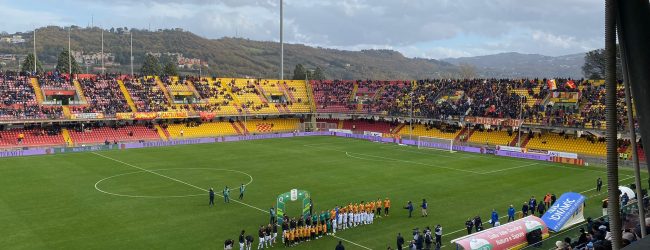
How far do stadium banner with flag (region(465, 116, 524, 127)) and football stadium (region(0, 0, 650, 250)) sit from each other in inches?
9.5

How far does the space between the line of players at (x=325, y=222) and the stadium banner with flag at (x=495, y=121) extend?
33584mm

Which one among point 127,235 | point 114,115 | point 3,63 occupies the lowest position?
point 127,235

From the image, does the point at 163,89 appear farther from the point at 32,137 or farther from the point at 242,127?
the point at 32,137

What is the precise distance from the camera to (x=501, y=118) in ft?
191

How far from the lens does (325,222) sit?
24.6m

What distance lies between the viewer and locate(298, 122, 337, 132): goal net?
7694cm

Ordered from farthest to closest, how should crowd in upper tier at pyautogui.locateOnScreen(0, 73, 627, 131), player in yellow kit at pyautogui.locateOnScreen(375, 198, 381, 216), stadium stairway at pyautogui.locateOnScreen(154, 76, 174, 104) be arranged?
stadium stairway at pyautogui.locateOnScreen(154, 76, 174, 104)
crowd in upper tier at pyautogui.locateOnScreen(0, 73, 627, 131)
player in yellow kit at pyautogui.locateOnScreen(375, 198, 381, 216)

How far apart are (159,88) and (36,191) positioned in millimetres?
Result: 38865

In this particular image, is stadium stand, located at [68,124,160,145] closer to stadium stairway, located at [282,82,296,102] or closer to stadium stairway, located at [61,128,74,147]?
stadium stairway, located at [61,128,74,147]

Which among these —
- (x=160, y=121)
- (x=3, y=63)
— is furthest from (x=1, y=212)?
(x=3, y=63)

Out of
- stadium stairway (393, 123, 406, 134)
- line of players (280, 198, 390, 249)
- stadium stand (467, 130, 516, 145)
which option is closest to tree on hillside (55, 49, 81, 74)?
stadium stairway (393, 123, 406, 134)

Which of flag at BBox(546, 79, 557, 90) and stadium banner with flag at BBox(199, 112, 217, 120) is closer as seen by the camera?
flag at BBox(546, 79, 557, 90)

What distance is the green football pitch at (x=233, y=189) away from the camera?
24.2 m

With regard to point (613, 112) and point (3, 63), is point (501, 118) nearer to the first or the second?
point (613, 112)
